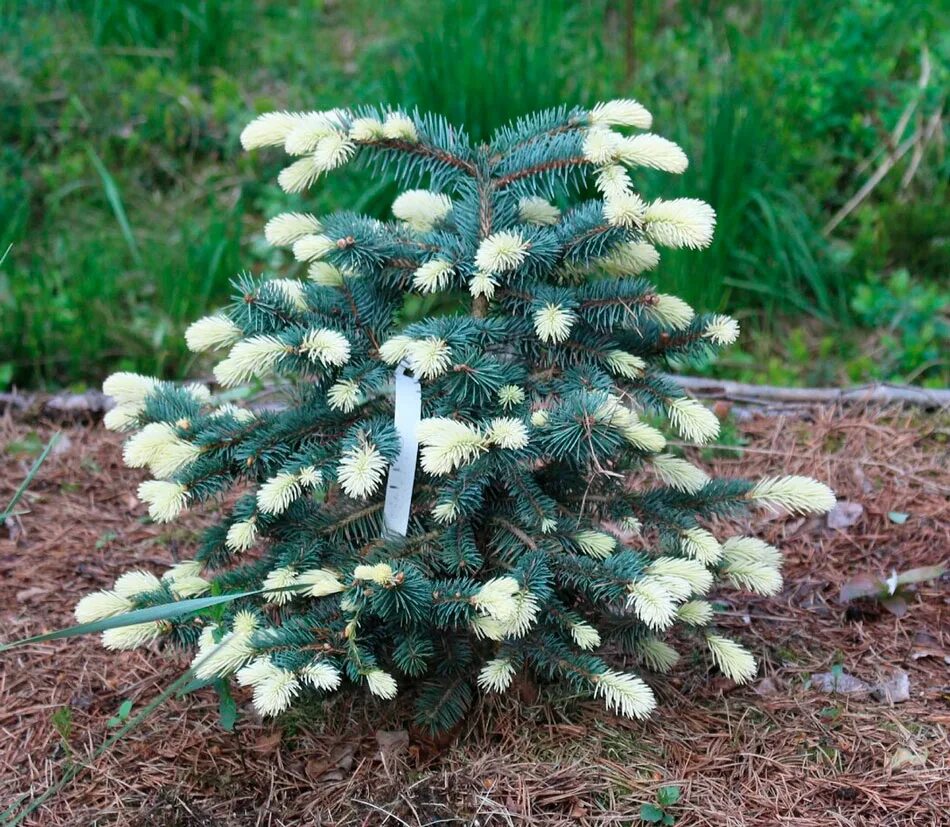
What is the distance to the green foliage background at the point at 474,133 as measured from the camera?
122 inches

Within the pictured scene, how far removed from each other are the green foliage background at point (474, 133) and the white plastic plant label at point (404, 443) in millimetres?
1242

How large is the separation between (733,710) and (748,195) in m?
1.83

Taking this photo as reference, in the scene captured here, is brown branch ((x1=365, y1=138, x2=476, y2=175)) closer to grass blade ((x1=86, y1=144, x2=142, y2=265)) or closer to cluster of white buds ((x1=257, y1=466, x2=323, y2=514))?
cluster of white buds ((x1=257, y1=466, x2=323, y2=514))

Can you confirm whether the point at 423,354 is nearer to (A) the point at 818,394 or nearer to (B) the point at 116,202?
(A) the point at 818,394

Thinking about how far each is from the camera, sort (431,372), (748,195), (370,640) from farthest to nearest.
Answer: (748,195) < (370,640) < (431,372)

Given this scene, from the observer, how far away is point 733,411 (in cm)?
276

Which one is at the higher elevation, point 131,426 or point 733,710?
point 131,426

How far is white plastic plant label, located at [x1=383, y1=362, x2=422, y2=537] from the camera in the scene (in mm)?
1639

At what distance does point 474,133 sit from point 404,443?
1744 mm

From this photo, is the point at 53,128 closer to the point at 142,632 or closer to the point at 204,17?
the point at 204,17

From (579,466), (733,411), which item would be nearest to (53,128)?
(733,411)

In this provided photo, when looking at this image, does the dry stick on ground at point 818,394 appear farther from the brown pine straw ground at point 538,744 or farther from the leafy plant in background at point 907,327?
the brown pine straw ground at point 538,744

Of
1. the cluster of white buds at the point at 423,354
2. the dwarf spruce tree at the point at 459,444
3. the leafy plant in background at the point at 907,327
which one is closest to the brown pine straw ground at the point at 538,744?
the dwarf spruce tree at the point at 459,444

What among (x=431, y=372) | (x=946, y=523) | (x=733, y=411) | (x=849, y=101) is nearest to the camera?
(x=431, y=372)
